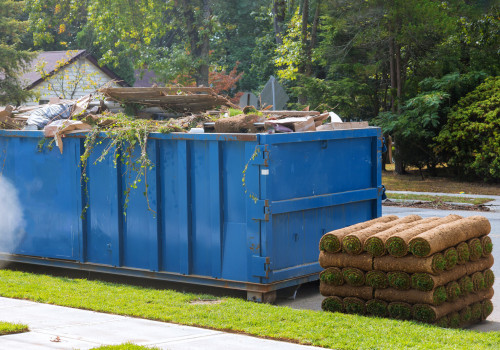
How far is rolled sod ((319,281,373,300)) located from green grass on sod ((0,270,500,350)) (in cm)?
24

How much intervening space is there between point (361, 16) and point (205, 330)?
2005 cm

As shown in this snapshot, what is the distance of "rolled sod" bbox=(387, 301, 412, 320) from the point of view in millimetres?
6934

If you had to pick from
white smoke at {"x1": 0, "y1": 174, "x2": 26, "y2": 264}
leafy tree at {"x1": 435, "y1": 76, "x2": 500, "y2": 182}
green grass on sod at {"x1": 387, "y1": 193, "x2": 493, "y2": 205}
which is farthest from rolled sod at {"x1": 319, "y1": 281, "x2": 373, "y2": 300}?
leafy tree at {"x1": 435, "y1": 76, "x2": 500, "y2": 182}

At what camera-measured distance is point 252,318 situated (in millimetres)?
6969

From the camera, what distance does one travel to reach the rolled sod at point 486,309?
24.6ft

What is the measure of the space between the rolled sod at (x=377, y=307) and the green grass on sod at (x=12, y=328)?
10.4 ft

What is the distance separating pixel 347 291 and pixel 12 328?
3.13 meters

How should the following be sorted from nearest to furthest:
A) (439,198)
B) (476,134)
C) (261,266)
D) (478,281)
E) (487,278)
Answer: (478,281)
(487,278)
(261,266)
(439,198)
(476,134)

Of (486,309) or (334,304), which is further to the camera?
(486,309)

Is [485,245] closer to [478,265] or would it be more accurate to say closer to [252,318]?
[478,265]

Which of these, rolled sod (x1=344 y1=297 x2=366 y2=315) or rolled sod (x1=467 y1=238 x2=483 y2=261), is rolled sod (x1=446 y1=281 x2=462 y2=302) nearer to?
rolled sod (x1=467 y1=238 x2=483 y2=261)

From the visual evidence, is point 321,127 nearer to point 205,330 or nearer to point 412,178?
point 205,330

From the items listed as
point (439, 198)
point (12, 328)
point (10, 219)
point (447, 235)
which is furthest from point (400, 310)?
point (439, 198)

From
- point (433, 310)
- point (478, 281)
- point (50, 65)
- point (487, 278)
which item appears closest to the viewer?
point (433, 310)
